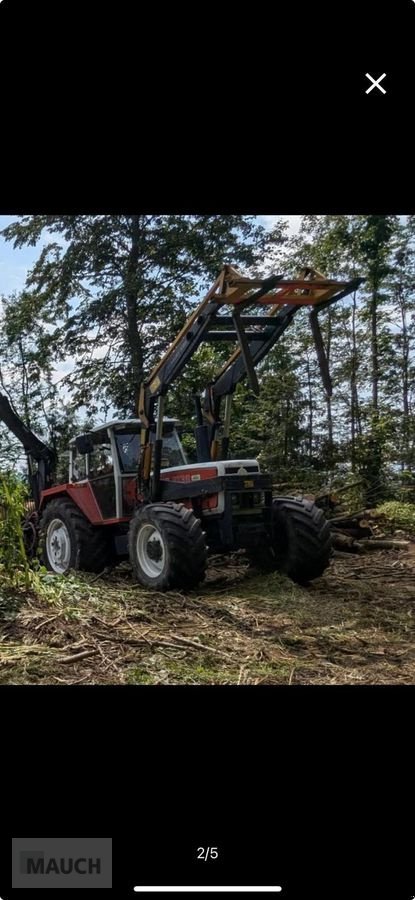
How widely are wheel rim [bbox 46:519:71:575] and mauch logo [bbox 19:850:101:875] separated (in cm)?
467

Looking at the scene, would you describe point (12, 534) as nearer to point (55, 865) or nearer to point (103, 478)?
point (103, 478)

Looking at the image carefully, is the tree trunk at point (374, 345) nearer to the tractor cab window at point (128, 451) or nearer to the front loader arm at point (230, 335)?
the front loader arm at point (230, 335)

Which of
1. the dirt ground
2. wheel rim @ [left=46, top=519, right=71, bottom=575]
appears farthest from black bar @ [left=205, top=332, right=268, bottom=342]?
wheel rim @ [left=46, top=519, right=71, bottom=575]

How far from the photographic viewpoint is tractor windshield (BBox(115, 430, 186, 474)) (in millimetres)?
5695

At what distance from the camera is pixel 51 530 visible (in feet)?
20.3

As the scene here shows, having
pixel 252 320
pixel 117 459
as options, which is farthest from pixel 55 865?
pixel 117 459

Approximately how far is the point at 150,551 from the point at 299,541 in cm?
106

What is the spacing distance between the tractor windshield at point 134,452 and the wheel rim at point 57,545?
81cm

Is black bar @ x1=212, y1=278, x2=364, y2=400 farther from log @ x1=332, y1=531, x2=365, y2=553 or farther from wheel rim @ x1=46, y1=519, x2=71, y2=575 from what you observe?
log @ x1=332, y1=531, x2=365, y2=553

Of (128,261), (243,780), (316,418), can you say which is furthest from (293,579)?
(243,780)

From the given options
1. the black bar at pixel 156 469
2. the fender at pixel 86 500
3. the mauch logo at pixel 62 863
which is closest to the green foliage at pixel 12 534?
the black bar at pixel 156 469

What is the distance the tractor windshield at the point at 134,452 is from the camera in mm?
5695
